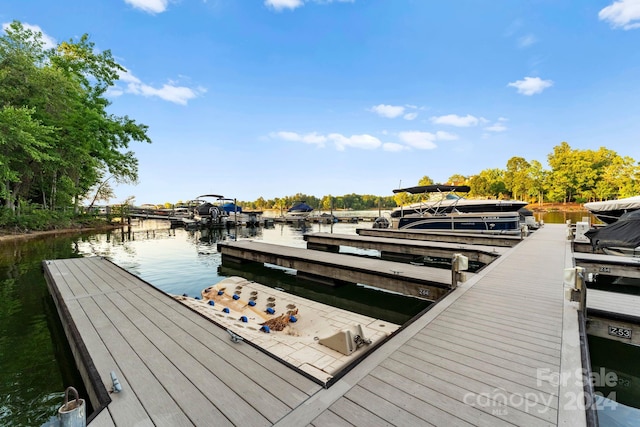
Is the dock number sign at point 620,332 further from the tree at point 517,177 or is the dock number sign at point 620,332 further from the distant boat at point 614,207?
the tree at point 517,177

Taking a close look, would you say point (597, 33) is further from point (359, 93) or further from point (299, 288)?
point (299, 288)

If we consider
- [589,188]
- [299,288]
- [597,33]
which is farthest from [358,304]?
[589,188]

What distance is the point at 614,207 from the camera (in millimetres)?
9281

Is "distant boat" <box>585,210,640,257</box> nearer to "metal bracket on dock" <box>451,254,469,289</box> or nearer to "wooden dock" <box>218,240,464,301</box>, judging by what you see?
"wooden dock" <box>218,240,464,301</box>

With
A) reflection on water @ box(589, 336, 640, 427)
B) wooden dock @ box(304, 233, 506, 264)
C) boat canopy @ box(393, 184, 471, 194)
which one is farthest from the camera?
boat canopy @ box(393, 184, 471, 194)

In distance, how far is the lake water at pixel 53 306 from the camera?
3.32 meters

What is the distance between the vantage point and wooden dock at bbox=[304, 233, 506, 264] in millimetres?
9206

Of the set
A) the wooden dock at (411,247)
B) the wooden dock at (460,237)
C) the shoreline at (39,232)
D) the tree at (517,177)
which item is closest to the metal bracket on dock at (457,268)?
the wooden dock at (411,247)

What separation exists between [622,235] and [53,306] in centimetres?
1340

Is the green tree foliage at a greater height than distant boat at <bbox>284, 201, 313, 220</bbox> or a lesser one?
greater

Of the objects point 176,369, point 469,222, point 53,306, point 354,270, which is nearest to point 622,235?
point 354,270

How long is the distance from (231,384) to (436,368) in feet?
6.30

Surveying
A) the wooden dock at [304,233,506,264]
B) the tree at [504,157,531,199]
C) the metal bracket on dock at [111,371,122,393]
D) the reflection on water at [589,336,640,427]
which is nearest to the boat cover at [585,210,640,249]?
the wooden dock at [304,233,506,264]

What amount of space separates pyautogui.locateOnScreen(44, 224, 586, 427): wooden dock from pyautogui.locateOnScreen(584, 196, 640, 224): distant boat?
7779 mm
